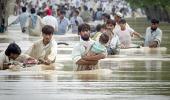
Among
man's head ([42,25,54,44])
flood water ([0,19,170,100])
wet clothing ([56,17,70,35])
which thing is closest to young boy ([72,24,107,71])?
flood water ([0,19,170,100])

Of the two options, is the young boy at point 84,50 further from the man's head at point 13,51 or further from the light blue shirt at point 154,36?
the light blue shirt at point 154,36

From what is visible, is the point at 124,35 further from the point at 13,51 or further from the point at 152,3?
the point at 152,3

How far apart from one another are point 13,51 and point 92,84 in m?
2.51

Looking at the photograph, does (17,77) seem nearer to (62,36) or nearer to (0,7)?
(62,36)

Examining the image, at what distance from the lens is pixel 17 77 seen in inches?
635

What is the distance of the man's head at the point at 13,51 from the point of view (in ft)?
54.7

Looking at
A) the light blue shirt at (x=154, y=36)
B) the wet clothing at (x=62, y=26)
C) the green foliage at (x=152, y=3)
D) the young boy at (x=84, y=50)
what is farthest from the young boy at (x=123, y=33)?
the green foliage at (x=152, y=3)

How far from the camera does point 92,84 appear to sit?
48.6ft

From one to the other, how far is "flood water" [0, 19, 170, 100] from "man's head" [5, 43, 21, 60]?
355 millimetres

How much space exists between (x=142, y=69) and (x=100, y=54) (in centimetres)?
220

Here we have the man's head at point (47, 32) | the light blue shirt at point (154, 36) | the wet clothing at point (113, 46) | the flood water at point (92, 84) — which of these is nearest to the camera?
the flood water at point (92, 84)

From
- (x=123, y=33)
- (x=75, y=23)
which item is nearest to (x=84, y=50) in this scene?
(x=123, y=33)

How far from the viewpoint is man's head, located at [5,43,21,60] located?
1669cm

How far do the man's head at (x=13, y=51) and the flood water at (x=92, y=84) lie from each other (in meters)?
0.35
